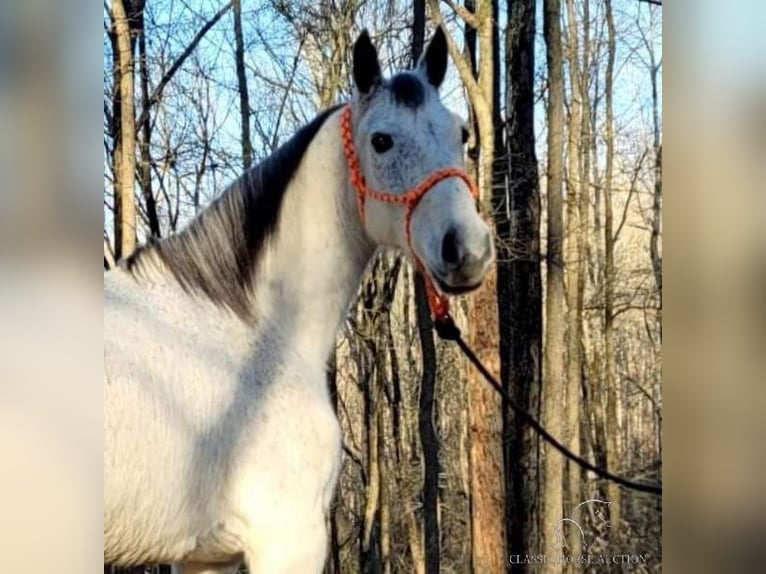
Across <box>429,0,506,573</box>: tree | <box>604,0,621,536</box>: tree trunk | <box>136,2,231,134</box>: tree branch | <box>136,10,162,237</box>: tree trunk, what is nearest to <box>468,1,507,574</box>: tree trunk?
<box>429,0,506,573</box>: tree

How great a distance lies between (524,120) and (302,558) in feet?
3.52

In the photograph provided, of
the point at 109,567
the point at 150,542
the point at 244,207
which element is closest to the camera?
the point at 150,542

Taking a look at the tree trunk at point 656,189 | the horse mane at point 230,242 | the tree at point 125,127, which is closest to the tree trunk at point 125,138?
the tree at point 125,127

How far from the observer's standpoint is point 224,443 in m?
1.73

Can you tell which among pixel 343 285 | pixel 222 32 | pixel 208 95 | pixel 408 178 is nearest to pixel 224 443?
pixel 343 285

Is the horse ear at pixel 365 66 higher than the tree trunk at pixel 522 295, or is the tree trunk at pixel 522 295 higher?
the horse ear at pixel 365 66

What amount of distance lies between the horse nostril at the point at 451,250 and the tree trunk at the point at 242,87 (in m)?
0.50

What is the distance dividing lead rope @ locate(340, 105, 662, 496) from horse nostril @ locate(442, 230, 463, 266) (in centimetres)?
8

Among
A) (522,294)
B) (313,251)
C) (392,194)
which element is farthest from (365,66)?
(522,294)

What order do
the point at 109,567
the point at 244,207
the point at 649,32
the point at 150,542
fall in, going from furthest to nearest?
the point at 649,32 < the point at 109,567 < the point at 244,207 < the point at 150,542

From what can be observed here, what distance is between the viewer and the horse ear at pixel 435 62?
1904 mm

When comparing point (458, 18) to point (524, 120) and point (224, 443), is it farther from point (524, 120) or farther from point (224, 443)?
point (224, 443)

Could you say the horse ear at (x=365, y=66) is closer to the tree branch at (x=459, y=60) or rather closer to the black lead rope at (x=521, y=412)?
the tree branch at (x=459, y=60)

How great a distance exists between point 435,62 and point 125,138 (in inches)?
27.1
